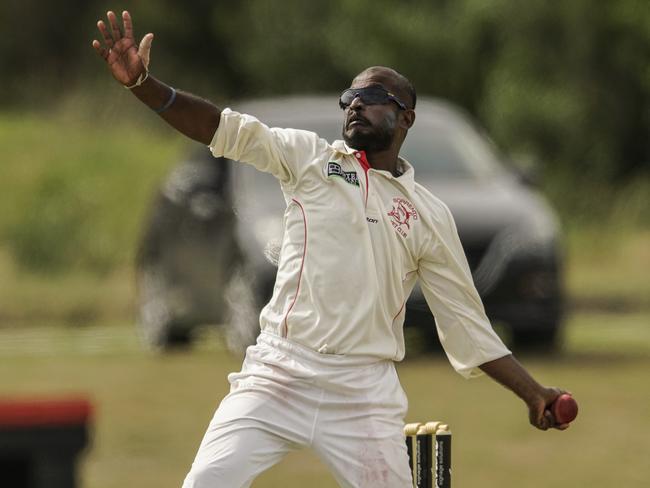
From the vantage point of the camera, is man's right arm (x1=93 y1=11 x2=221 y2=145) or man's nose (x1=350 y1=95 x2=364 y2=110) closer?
man's right arm (x1=93 y1=11 x2=221 y2=145)

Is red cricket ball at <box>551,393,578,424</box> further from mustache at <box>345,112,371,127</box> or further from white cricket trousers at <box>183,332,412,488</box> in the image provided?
mustache at <box>345,112,371,127</box>

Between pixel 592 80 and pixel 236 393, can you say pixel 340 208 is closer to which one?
pixel 236 393

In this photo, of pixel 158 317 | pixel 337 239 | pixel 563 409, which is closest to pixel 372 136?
pixel 337 239

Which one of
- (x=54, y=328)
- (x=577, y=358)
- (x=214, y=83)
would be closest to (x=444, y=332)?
(x=577, y=358)

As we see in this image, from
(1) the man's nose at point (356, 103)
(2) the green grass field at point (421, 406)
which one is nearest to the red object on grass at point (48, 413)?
(1) the man's nose at point (356, 103)

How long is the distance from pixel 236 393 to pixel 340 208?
0.60 m

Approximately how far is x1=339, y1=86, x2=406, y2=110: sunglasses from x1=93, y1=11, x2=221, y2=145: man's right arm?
16.5 inches

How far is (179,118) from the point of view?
5.45 m

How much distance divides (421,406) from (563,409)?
6713 millimetres

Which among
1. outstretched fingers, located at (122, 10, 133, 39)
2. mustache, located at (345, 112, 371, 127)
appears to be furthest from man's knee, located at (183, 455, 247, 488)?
outstretched fingers, located at (122, 10, 133, 39)

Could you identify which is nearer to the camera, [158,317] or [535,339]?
[535,339]

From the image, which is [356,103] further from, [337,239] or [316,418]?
[316,418]

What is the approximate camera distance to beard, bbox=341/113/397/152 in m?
5.68

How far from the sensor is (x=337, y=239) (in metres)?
5.56
